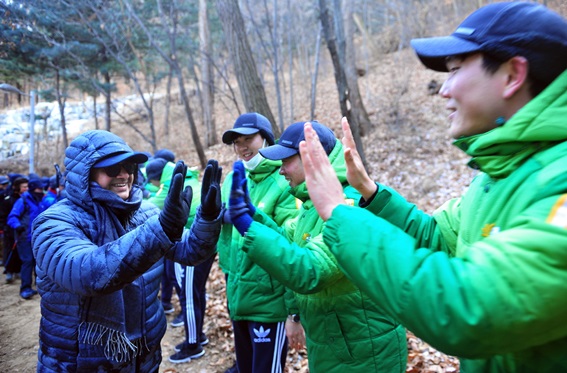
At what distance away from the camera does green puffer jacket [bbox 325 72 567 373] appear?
90 centimetres

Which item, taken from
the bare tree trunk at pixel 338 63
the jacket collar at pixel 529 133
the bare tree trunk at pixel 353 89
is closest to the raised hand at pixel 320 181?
the jacket collar at pixel 529 133

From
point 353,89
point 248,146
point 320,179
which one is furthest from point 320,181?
point 353,89

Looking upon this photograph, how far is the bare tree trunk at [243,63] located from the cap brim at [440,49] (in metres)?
6.02

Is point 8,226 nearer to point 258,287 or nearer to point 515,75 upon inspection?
point 258,287

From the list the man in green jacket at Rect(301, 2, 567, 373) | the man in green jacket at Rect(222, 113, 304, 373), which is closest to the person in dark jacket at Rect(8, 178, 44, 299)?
the man in green jacket at Rect(222, 113, 304, 373)

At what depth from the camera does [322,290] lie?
2379 mm

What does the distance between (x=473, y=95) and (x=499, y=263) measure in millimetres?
675

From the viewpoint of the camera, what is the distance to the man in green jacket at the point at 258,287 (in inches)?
128

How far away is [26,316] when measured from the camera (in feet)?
19.9

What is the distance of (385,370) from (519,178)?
1.66 m

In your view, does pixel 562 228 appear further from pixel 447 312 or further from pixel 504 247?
pixel 447 312

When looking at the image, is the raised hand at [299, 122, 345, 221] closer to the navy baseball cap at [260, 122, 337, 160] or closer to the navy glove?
the navy glove

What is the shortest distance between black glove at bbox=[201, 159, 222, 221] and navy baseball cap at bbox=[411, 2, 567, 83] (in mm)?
1526

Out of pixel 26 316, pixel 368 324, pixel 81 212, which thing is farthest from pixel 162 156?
pixel 368 324
